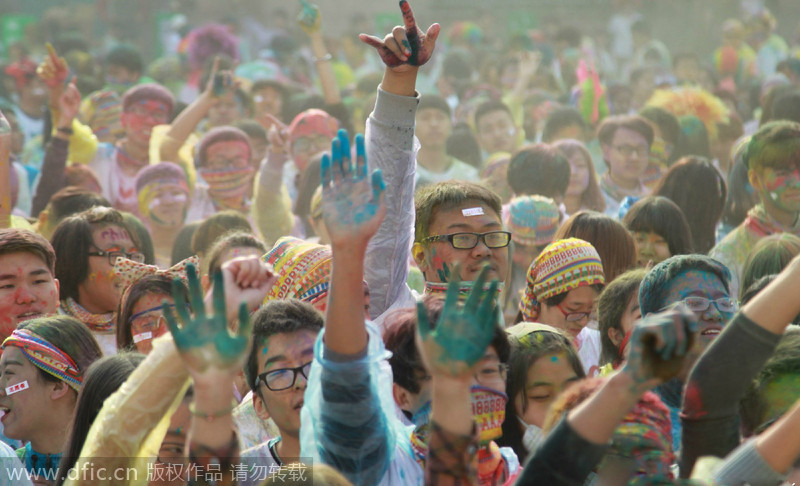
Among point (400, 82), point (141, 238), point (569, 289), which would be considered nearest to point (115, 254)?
point (141, 238)

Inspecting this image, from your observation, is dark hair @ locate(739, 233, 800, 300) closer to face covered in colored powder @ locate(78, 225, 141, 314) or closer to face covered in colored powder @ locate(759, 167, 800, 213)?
face covered in colored powder @ locate(759, 167, 800, 213)

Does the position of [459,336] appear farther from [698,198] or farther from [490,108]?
[490,108]

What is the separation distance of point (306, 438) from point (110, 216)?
2.75m

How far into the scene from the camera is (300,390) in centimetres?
311

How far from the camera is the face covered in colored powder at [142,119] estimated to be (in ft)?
27.3

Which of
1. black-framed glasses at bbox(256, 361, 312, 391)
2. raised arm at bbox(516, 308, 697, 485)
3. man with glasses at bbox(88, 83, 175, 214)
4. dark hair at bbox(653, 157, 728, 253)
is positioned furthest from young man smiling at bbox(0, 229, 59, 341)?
dark hair at bbox(653, 157, 728, 253)

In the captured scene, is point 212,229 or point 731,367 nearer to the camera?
point 731,367

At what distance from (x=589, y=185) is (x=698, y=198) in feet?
4.72

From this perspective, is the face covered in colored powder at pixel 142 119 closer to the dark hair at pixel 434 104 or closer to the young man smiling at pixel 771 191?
the dark hair at pixel 434 104

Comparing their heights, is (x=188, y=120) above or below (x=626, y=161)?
above

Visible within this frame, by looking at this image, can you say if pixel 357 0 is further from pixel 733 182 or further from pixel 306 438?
pixel 306 438

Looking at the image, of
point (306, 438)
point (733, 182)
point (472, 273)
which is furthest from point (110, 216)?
point (733, 182)

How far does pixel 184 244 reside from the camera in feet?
19.9

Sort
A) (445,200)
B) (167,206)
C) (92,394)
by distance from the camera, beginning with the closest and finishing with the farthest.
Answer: (92,394) < (445,200) < (167,206)
